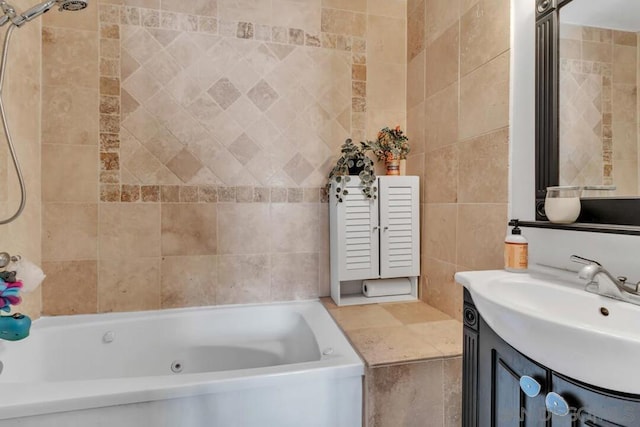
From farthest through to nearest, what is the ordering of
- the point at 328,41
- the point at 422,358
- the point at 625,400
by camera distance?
the point at 328,41
the point at 422,358
the point at 625,400

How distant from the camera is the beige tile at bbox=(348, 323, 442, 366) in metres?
1.25

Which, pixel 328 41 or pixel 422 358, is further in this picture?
pixel 328 41

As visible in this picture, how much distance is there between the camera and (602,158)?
38.2 inches

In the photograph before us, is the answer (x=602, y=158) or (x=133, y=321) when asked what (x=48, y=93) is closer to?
(x=133, y=321)

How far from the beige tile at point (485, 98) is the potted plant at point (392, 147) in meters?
0.42

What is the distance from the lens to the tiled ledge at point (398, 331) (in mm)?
1272

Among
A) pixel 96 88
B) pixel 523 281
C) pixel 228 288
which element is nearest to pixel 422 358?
pixel 523 281

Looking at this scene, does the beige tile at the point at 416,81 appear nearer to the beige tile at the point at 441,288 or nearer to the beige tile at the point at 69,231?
the beige tile at the point at 441,288

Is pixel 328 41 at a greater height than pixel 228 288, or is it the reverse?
pixel 328 41

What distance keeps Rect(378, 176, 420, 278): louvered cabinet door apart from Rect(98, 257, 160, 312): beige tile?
131cm

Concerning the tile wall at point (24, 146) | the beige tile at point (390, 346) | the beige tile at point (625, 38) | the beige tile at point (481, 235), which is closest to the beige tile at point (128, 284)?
the tile wall at point (24, 146)

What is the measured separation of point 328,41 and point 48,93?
5.15 ft

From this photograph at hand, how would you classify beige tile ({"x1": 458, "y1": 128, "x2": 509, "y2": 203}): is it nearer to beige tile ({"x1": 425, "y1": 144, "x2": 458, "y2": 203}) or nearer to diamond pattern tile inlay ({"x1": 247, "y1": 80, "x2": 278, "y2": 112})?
beige tile ({"x1": 425, "y1": 144, "x2": 458, "y2": 203})

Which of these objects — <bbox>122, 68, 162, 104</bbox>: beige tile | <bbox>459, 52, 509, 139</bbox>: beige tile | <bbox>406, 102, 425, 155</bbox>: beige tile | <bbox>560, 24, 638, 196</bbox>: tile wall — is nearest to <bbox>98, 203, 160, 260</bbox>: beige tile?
<bbox>122, 68, 162, 104</bbox>: beige tile
